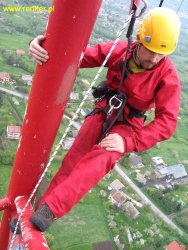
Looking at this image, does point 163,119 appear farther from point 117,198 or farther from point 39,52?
point 117,198

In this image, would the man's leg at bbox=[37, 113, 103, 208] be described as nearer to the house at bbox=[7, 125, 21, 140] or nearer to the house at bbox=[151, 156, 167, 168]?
the house at bbox=[7, 125, 21, 140]

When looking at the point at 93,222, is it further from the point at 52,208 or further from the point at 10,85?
the point at 52,208

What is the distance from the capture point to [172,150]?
117 ft

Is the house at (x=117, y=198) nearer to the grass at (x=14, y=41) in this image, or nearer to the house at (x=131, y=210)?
the house at (x=131, y=210)

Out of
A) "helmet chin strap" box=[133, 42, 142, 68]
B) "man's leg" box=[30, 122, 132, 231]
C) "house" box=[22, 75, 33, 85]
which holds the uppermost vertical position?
"helmet chin strap" box=[133, 42, 142, 68]

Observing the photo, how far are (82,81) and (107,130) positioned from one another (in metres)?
37.3

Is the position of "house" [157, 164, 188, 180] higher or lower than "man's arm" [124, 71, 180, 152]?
lower

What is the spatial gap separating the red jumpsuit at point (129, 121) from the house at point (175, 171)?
29387 millimetres

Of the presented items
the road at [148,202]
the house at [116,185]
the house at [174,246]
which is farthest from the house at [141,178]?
the house at [174,246]

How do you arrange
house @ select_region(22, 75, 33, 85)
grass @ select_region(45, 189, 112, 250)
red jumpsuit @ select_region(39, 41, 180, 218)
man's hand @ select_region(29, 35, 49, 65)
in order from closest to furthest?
man's hand @ select_region(29, 35, 49, 65) → red jumpsuit @ select_region(39, 41, 180, 218) → grass @ select_region(45, 189, 112, 250) → house @ select_region(22, 75, 33, 85)

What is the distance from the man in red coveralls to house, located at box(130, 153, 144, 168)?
90.0 ft

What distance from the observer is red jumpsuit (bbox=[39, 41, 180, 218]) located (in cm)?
249

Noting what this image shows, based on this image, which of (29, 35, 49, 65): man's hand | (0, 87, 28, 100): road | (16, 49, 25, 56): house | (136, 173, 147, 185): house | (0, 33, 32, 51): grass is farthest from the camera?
(0, 33, 32, 51): grass

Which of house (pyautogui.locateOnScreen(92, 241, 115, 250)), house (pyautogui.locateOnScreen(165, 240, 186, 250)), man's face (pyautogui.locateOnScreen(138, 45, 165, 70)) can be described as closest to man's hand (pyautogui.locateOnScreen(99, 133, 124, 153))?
man's face (pyautogui.locateOnScreen(138, 45, 165, 70))
